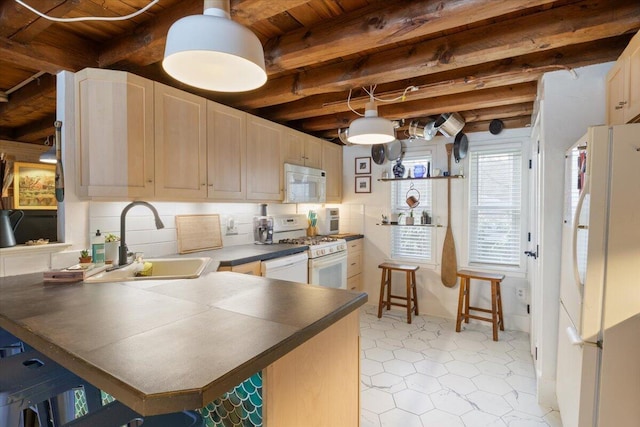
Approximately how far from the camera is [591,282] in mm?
1349

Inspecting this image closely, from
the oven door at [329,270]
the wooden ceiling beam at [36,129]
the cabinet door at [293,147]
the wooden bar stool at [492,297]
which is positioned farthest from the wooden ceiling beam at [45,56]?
the wooden bar stool at [492,297]

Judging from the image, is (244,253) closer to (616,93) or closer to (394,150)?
(394,150)

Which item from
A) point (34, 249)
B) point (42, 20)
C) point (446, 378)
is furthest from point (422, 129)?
point (34, 249)

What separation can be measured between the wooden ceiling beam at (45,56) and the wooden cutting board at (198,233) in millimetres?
1259

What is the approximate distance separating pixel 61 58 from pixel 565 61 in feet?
10.5

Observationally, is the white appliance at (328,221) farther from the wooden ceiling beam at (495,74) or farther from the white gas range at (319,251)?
the wooden ceiling beam at (495,74)

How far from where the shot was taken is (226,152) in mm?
2824

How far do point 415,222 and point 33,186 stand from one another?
5.27m

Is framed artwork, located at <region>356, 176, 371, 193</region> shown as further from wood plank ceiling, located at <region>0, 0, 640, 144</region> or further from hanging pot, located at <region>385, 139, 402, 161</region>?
wood plank ceiling, located at <region>0, 0, 640, 144</region>

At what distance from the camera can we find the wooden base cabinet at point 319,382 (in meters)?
0.94

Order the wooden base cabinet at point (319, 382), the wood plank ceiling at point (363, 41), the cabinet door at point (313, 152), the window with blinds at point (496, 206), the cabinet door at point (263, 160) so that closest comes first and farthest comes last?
the wooden base cabinet at point (319, 382) → the wood plank ceiling at point (363, 41) → the cabinet door at point (263, 160) → the window with blinds at point (496, 206) → the cabinet door at point (313, 152)

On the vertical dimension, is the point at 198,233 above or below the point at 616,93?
below

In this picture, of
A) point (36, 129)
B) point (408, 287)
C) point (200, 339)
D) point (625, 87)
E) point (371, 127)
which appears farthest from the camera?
point (36, 129)

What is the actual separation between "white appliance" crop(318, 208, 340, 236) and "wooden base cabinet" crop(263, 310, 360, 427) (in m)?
3.07
